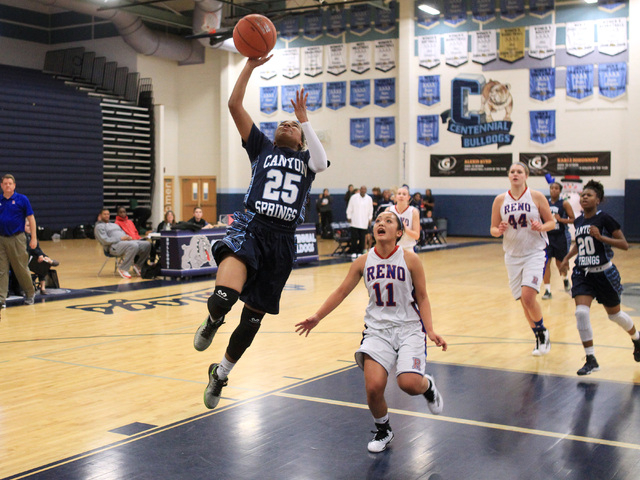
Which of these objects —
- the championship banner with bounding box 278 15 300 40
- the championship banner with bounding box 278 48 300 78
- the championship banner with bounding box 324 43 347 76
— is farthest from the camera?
the championship banner with bounding box 278 48 300 78

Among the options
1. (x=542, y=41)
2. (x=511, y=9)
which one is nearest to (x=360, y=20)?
(x=511, y=9)

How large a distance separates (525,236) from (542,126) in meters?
17.1

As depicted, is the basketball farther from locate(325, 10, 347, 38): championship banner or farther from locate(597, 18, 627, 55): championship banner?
locate(325, 10, 347, 38): championship banner

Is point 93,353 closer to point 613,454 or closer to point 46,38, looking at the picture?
point 613,454

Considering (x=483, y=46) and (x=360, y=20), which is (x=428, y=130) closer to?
(x=483, y=46)

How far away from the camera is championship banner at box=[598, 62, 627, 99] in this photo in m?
21.5

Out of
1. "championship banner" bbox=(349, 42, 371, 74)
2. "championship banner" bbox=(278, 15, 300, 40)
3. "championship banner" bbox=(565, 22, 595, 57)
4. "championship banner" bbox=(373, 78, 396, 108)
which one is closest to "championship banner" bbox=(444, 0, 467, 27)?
"championship banner" bbox=(373, 78, 396, 108)

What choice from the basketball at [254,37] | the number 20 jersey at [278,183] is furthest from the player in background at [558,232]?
the basketball at [254,37]

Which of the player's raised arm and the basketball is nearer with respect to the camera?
the player's raised arm

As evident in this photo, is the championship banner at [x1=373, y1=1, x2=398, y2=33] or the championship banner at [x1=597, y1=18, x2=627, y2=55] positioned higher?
the championship banner at [x1=373, y1=1, x2=398, y2=33]

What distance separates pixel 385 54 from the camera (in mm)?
24922

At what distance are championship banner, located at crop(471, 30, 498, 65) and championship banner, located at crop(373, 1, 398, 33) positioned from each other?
111 inches

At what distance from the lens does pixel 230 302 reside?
13.7ft

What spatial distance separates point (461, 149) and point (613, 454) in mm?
20538
